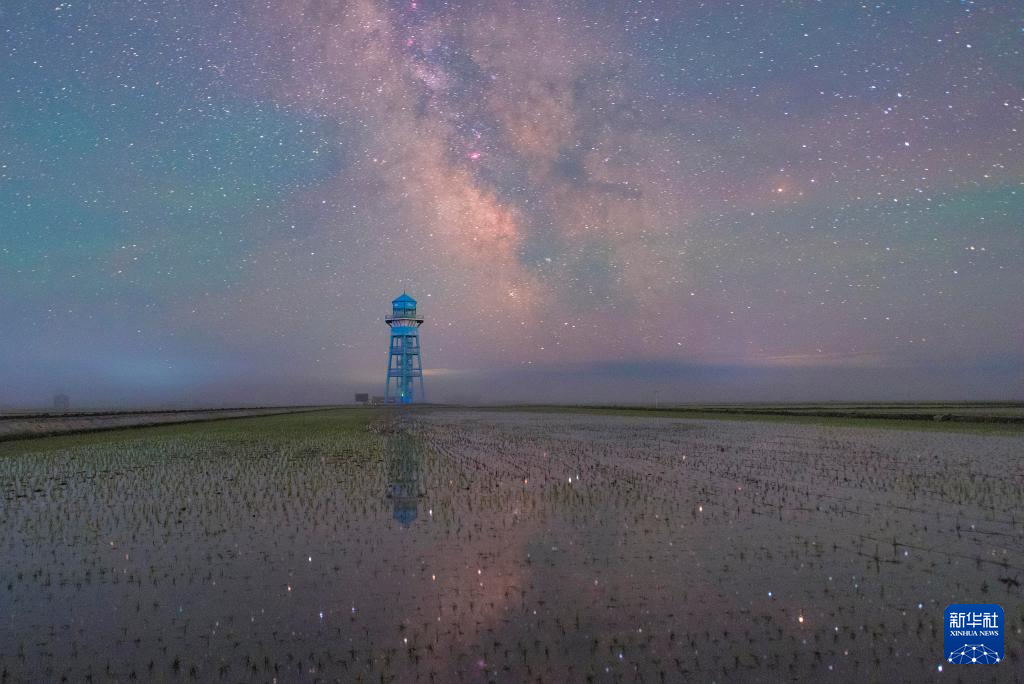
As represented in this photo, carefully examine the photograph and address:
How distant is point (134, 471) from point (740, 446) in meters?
28.5

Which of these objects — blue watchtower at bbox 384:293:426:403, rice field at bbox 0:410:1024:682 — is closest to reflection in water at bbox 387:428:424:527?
rice field at bbox 0:410:1024:682

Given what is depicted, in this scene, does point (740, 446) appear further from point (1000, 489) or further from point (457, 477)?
point (457, 477)

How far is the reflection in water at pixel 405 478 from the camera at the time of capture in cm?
1428

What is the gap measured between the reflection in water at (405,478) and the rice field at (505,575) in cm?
17

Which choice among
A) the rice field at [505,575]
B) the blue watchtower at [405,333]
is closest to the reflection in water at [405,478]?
the rice field at [505,575]

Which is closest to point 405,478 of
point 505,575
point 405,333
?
point 505,575

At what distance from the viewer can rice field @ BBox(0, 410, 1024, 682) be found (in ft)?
20.9

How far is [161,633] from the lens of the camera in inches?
280

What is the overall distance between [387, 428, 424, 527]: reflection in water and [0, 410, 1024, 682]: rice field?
0.17 m

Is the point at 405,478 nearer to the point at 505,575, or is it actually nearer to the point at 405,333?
the point at 505,575

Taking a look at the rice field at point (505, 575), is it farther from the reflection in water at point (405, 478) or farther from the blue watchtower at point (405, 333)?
the blue watchtower at point (405, 333)

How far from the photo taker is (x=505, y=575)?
925 centimetres

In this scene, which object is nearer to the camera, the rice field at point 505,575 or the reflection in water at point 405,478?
the rice field at point 505,575

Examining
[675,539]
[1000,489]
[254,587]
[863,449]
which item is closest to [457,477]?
[675,539]
